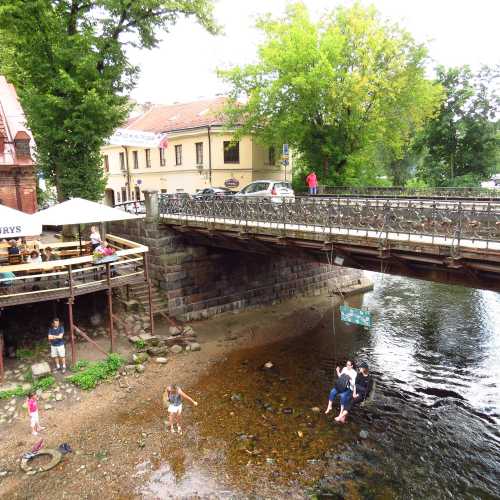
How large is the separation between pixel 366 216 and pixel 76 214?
9504mm

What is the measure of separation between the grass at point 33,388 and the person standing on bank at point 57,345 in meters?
0.50

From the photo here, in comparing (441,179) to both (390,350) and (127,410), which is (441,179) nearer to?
(390,350)

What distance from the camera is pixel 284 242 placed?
13.3 m

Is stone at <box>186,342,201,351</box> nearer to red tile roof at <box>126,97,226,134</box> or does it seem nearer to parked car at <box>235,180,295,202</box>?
parked car at <box>235,180,295,202</box>

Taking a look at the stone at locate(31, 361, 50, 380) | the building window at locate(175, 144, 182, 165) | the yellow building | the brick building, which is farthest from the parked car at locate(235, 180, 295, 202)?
the building window at locate(175, 144, 182, 165)

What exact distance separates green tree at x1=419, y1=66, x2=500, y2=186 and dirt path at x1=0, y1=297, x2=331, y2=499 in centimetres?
2925

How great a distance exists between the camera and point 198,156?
102ft

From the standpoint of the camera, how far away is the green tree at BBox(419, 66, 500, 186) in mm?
32469

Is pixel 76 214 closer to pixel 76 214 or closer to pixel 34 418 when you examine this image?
pixel 76 214

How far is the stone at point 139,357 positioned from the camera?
13.7 m

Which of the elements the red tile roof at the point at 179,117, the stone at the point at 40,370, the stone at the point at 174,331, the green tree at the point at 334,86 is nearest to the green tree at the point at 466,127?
the green tree at the point at 334,86

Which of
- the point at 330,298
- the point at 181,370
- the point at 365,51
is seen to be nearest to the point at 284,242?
the point at 181,370

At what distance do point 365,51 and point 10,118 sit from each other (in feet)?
66.1

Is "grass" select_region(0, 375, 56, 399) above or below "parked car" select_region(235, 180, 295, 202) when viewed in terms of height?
below
